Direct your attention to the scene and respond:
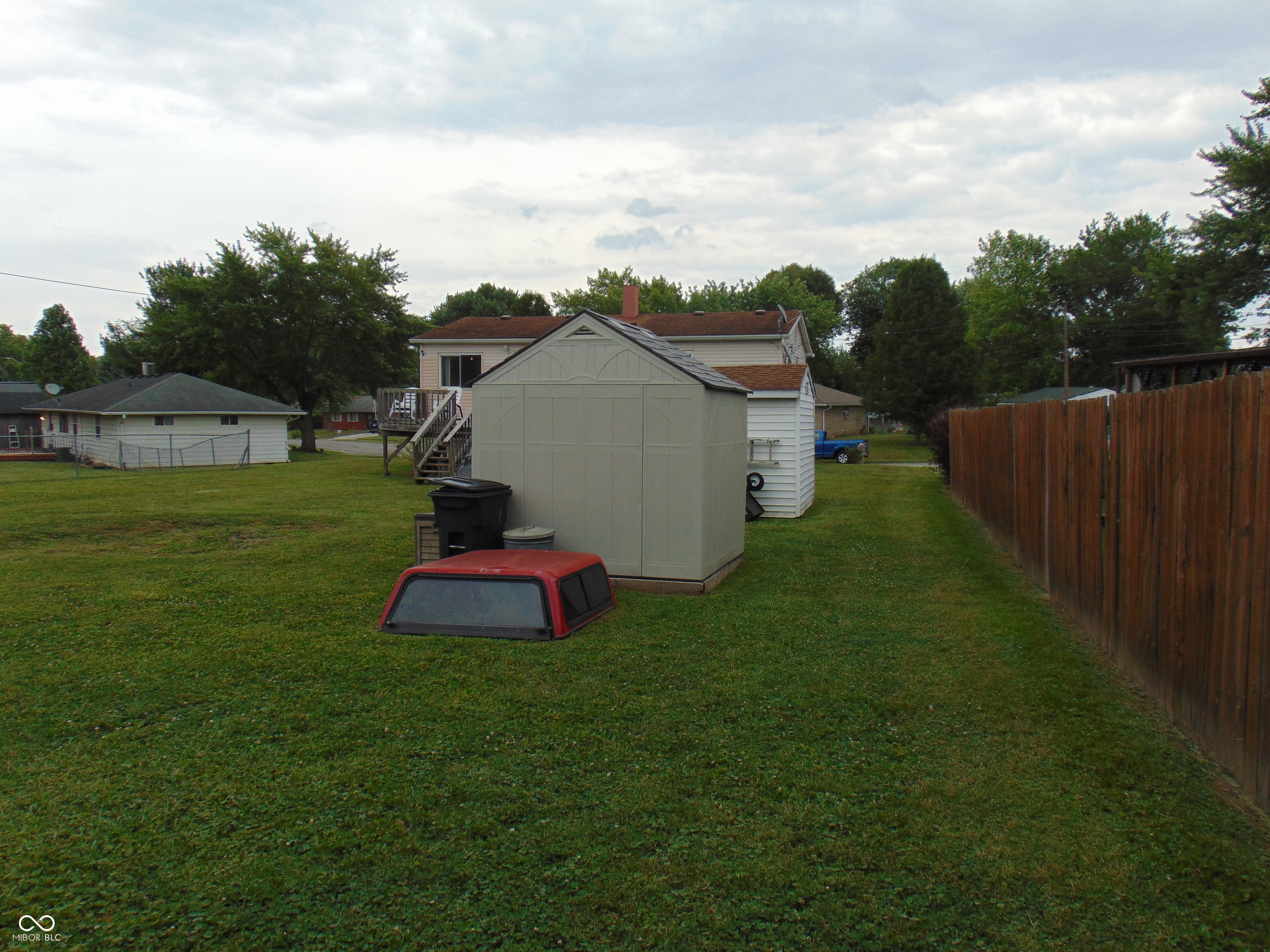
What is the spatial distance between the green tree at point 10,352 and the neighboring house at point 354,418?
3290cm

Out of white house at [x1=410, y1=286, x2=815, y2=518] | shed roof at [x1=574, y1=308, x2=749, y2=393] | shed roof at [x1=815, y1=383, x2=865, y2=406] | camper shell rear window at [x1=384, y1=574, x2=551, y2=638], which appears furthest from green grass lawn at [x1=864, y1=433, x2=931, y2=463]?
camper shell rear window at [x1=384, y1=574, x2=551, y2=638]

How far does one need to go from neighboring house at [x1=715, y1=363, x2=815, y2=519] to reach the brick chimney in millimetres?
10672

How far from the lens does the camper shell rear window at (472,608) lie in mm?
6508

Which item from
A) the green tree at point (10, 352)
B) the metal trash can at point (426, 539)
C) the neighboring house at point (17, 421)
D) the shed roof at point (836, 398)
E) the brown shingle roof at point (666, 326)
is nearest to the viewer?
the metal trash can at point (426, 539)

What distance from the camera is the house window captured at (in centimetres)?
2719

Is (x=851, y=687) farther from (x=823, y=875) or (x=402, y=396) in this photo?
(x=402, y=396)

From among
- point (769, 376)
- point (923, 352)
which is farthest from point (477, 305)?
point (769, 376)

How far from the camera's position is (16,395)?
47938mm

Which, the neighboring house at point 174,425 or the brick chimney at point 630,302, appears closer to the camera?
the brick chimney at point 630,302

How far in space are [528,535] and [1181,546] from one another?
5471 mm

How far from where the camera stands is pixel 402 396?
24.6 metres

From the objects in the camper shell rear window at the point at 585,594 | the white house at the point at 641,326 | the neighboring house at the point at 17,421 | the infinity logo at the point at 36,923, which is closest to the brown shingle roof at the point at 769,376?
the white house at the point at 641,326

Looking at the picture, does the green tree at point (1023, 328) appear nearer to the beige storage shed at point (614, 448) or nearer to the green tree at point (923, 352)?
the green tree at point (923, 352)

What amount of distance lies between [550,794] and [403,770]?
816 mm
